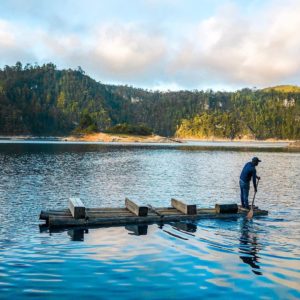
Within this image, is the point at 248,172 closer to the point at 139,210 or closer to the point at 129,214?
the point at 139,210

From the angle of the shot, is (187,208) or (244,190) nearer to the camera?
(187,208)

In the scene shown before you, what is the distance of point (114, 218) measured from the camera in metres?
22.7

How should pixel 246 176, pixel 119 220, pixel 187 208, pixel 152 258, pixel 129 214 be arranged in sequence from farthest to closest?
pixel 246 176
pixel 187 208
pixel 129 214
pixel 119 220
pixel 152 258

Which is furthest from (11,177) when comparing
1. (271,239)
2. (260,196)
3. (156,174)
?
(271,239)

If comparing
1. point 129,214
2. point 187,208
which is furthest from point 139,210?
point 187,208

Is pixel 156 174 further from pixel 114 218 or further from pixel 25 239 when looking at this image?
pixel 25 239

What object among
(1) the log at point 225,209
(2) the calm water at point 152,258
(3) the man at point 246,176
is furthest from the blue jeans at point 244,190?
(2) the calm water at point 152,258

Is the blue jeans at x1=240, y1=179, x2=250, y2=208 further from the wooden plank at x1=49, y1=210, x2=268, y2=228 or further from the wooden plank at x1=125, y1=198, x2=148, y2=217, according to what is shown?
the wooden plank at x1=125, y1=198, x2=148, y2=217

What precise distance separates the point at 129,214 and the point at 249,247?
8.07 meters

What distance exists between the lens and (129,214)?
78.1 ft

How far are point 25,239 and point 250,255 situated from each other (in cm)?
1084

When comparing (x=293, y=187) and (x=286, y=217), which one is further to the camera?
(x=293, y=187)

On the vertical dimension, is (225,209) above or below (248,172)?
below

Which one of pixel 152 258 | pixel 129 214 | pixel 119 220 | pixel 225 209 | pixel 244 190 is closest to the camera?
pixel 152 258
